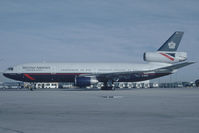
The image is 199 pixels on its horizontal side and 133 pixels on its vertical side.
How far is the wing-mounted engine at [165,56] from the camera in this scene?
4838 centimetres

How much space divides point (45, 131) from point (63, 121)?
215cm

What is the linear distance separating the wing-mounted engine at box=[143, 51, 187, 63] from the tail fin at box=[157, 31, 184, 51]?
768 millimetres

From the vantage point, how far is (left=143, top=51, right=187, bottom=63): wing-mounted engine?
4838 cm

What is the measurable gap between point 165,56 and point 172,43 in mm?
2789

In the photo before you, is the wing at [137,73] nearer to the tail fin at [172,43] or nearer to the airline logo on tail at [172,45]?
the tail fin at [172,43]

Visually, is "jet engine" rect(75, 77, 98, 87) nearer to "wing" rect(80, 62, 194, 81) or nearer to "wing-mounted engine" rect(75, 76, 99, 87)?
"wing-mounted engine" rect(75, 76, 99, 87)

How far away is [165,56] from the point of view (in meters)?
48.8

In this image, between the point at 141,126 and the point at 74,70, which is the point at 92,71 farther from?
the point at 141,126

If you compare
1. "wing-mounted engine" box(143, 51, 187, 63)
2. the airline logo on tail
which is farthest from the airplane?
the airline logo on tail

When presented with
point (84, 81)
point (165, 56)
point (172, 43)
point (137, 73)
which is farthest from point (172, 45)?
point (84, 81)

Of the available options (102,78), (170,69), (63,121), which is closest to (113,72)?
(102,78)

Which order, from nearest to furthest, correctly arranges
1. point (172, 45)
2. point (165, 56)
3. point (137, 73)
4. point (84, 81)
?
point (84, 81) → point (137, 73) → point (165, 56) → point (172, 45)

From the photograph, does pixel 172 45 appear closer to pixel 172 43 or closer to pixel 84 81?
pixel 172 43

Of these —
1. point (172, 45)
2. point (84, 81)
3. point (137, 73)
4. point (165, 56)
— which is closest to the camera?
point (84, 81)
